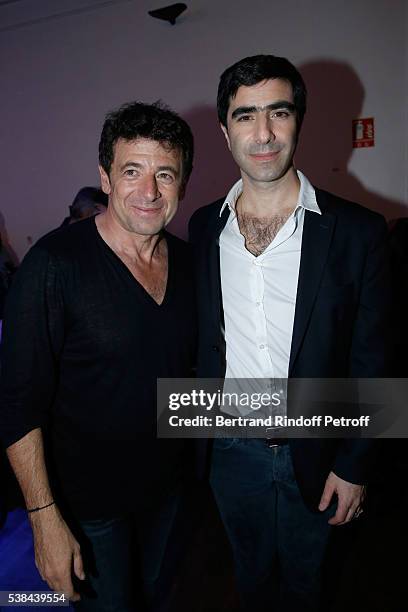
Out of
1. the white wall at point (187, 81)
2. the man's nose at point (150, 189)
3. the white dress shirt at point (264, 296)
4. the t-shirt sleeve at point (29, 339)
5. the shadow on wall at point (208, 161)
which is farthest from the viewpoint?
the shadow on wall at point (208, 161)

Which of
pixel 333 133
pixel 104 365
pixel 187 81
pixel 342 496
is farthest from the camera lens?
pixel 187 81

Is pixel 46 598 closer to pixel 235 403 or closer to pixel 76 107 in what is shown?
pixel 235 403

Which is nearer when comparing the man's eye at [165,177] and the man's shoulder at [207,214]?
the man's eye at [165,177]

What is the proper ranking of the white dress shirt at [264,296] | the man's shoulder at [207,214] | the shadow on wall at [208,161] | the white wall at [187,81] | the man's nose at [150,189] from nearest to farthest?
the man's nose at [150,189]
the white dress shirt at [264,296]
the man's shoulder at [207,214]
the white wall at [187,81]
the shadow on wall at [208,161]

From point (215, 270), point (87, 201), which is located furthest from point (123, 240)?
point (87, 201)

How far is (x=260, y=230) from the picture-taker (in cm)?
155

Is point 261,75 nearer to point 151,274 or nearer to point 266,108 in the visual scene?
point 266,108

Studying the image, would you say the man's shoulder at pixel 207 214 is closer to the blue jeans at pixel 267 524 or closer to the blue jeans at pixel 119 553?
the blue jeans at pixel 267 524

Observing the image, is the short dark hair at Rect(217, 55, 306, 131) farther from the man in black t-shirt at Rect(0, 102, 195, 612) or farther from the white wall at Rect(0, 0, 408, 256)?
the white wall at Rect(0, 0, 408, 256)

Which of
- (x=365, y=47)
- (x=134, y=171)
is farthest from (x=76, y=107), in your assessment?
(x=134, y=171)

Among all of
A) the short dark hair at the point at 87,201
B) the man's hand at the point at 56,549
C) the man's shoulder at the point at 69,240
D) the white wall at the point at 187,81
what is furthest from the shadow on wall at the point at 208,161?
the man's hand at the point at 56,549

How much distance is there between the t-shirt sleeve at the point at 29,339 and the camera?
1.15m

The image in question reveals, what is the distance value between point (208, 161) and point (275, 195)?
7.39ft

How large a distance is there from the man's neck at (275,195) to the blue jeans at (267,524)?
881mm
